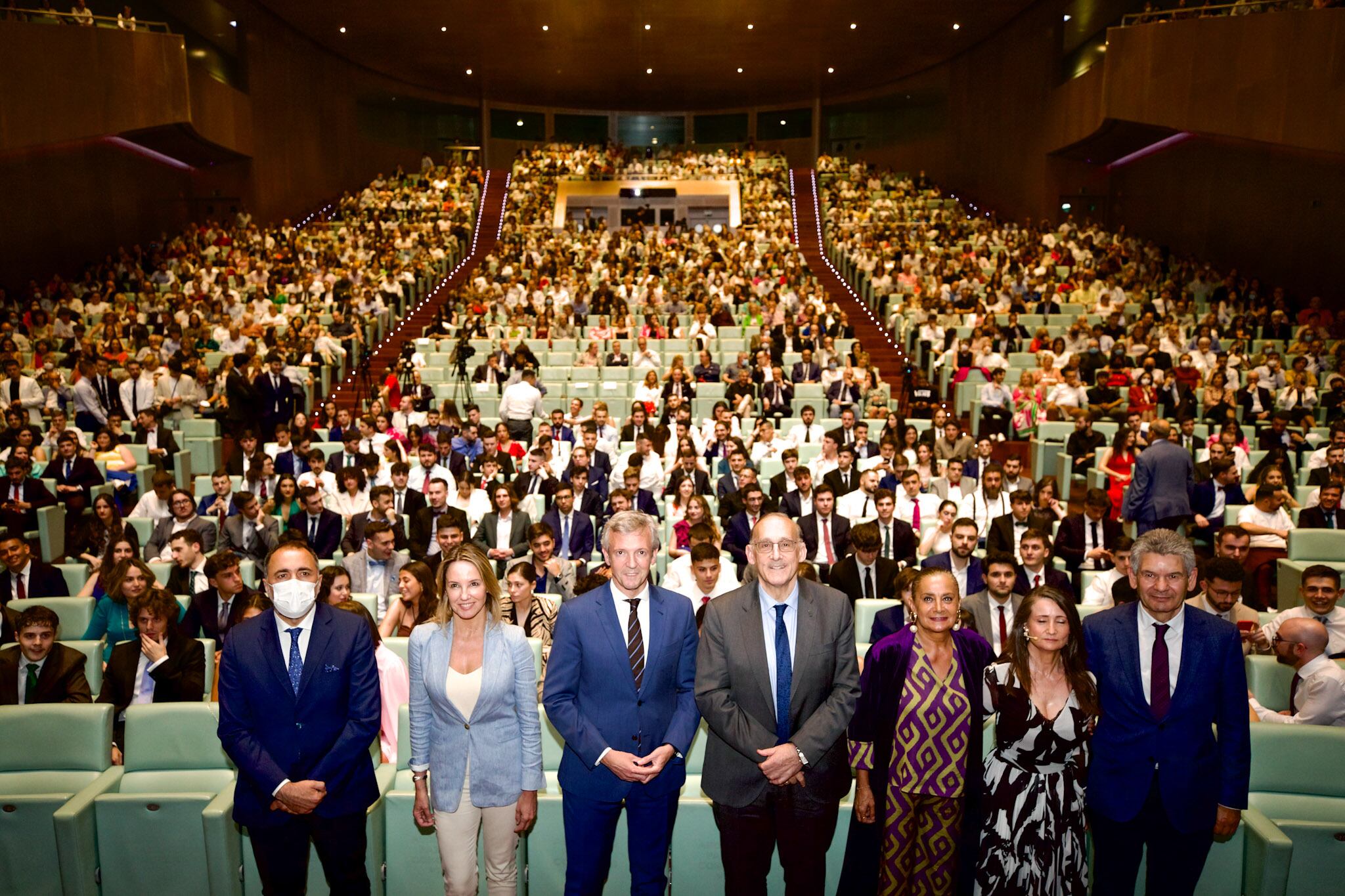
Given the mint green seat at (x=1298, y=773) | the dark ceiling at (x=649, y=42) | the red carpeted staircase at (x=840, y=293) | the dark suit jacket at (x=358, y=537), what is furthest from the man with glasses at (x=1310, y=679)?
the dark ceiling at (x=649, y=42)

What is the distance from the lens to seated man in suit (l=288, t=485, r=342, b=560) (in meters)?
5.68

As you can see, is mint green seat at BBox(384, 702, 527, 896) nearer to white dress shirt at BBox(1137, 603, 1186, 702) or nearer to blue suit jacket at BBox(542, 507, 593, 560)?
white dress shirt at BBox(1137, 603, 1186, 702)

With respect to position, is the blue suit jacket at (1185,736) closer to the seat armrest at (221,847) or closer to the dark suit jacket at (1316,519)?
the seat armrest at (221,847)

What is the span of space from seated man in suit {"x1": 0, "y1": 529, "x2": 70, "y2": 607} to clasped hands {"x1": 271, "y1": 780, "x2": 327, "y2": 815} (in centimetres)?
288

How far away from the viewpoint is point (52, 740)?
3.08m

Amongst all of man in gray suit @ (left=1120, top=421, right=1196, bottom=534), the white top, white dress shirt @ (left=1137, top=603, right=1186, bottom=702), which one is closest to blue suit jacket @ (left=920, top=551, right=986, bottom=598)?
man in gray suit @ (left=1120, top=421, right=1196, bottom=534)

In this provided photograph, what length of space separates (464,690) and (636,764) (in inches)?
19.0

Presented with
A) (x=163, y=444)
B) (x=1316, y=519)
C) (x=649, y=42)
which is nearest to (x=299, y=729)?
(x=1316, y=519)

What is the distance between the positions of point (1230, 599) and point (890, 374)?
278 inches

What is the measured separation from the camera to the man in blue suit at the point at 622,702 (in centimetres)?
242

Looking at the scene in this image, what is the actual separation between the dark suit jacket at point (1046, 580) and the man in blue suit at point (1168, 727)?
62.8 inches

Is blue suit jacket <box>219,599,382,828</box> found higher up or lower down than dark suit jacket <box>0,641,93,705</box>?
higher up

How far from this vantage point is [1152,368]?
854cm

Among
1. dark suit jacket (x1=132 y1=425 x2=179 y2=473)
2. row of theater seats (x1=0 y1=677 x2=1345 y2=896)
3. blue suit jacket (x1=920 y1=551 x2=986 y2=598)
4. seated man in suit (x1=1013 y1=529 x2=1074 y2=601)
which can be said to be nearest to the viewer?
row of theater seats (x1=0 y1=677 x2=1345 y2=896)
